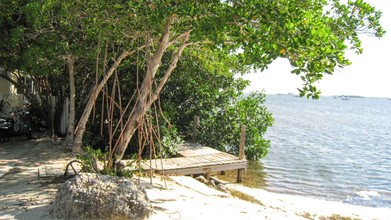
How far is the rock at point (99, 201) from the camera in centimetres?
570

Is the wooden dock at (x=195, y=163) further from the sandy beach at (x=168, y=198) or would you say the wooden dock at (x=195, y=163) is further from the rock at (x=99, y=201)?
the rock at (x=99, y=201)

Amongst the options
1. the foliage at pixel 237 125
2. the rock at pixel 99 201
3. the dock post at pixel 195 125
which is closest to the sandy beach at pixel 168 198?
the rock at pixel 99 201

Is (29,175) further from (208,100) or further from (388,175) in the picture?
(388,175)

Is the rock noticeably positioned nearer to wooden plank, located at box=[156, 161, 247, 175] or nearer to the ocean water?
wooden plank, located at box=[156, 161, 247, 175]

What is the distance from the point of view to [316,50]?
5762 millimetres

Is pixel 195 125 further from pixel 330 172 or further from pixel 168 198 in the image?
pixel 168 198

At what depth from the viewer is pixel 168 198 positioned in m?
7.70

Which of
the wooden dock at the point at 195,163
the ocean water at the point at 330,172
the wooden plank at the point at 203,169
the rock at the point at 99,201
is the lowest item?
the ocean water at the point at 330,172

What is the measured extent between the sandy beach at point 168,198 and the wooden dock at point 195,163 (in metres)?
0.49

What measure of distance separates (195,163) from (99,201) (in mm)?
6163

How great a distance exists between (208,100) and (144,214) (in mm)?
10634

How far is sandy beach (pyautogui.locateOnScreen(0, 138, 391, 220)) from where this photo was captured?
6645 millimetres

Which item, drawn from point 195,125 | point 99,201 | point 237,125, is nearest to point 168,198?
→ point 99,201

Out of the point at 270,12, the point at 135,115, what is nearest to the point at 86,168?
the point at 135,115
